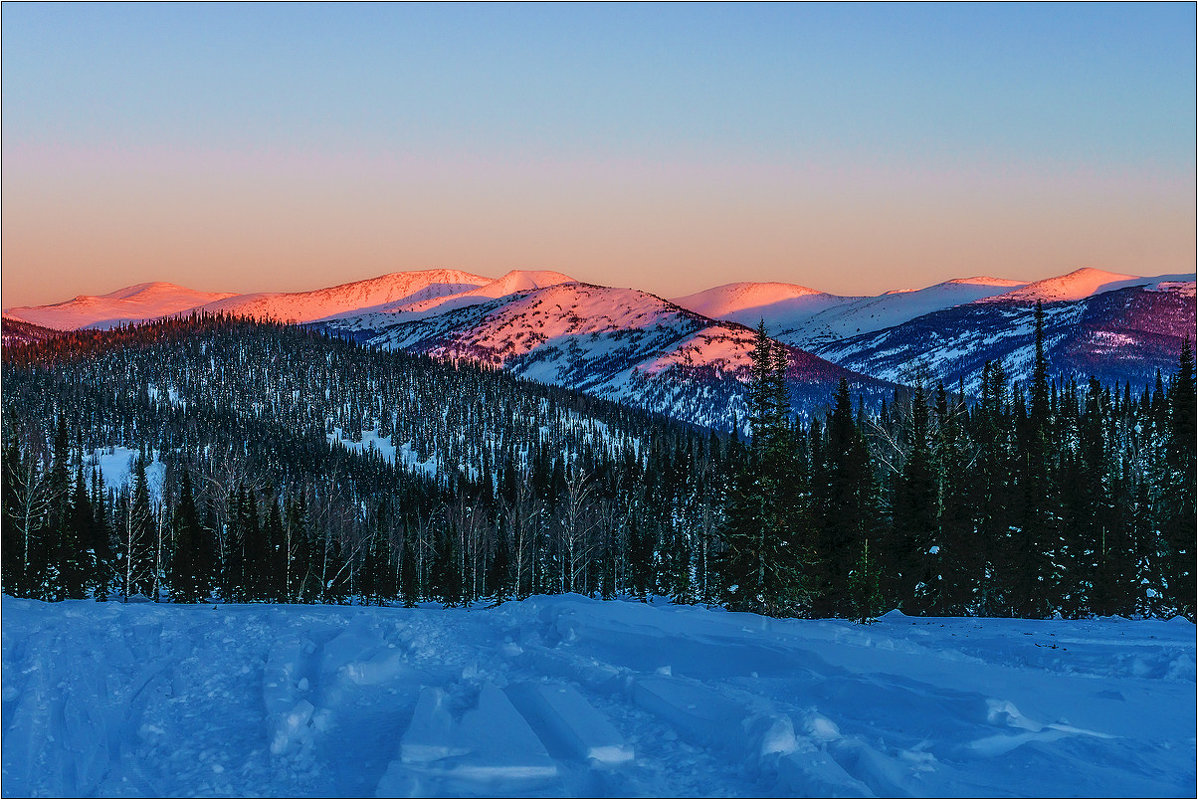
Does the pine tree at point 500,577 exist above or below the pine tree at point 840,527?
below

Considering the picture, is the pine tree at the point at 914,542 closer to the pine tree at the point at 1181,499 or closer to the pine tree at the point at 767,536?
the pine tree at the point at 767,536

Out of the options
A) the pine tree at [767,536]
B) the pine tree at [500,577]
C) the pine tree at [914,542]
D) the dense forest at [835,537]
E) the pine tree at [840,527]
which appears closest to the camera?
the pine tree at [767,536]

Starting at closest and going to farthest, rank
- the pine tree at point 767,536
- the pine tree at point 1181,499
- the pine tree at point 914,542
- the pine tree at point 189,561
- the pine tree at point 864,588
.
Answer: the pine tree at point 864,588 < the pine tree at point 767,536 < the pine tree at point 914,542 < the pine tree at point 1181,499 < the pine tree at point 189,561

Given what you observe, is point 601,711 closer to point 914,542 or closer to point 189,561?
point 914,542

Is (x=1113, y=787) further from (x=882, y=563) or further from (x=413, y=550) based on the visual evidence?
(x=413, y=550)

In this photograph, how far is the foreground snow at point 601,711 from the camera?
37.7 feet

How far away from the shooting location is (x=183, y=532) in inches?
2341

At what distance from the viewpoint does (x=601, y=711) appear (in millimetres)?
14344

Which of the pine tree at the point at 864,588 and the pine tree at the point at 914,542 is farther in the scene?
the pine tree at the point at 914,542

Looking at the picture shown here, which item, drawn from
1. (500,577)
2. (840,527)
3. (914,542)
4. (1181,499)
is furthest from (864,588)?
(500,577)

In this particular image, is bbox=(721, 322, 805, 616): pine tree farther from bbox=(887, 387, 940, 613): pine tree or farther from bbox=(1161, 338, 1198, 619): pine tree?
bbox=(1161, 338, 1198, 619): pine tree

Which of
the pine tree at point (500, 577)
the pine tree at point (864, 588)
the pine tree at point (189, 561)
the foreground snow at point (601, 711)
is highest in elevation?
the foreground snow at point (601, 711)

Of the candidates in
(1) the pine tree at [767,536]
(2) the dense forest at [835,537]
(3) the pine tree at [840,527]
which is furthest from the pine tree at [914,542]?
(1) the pine tree at [767,536]

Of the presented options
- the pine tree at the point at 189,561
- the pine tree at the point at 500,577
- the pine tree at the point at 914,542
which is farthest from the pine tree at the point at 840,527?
the pine tree at the point at 500,577
